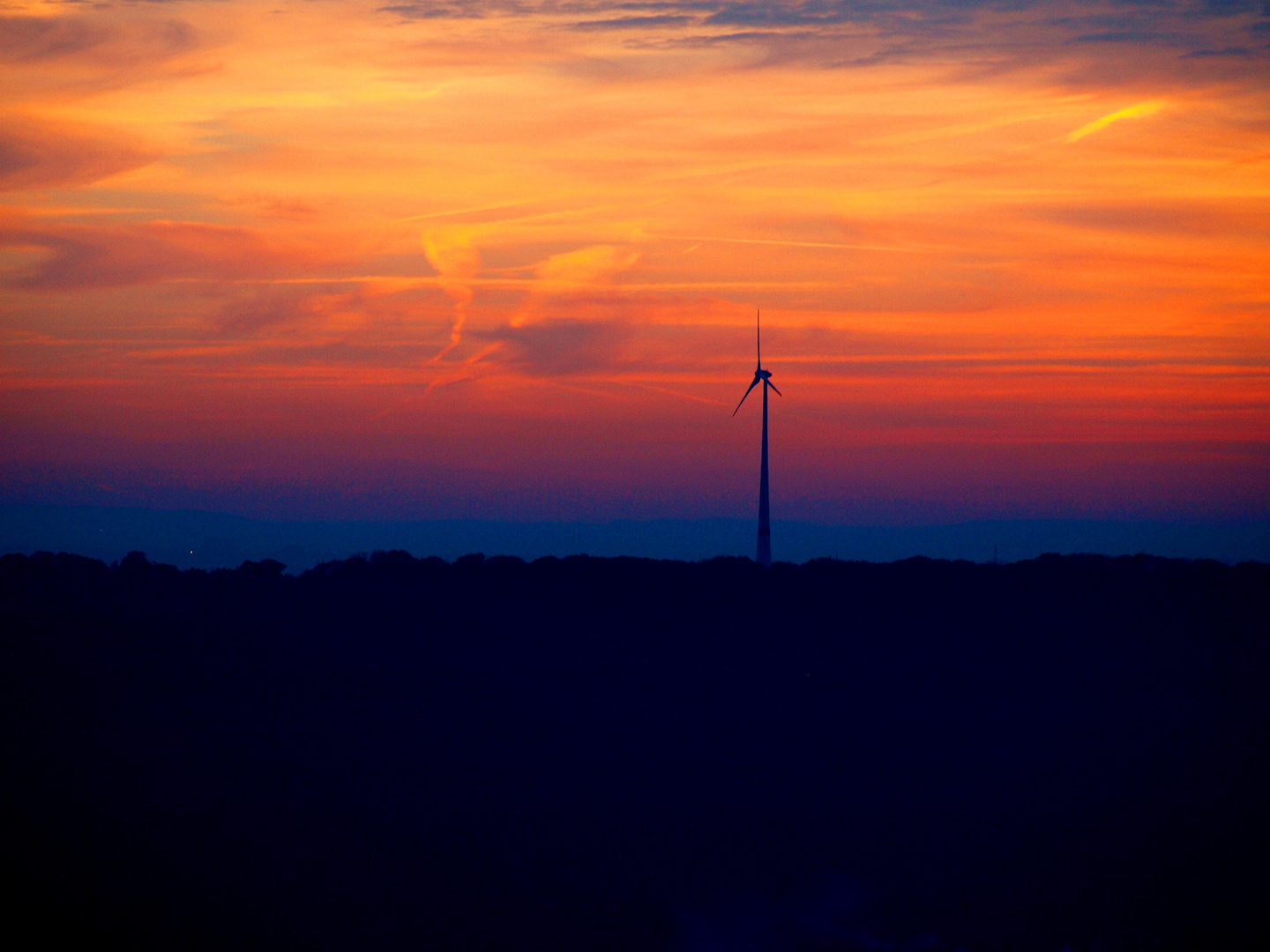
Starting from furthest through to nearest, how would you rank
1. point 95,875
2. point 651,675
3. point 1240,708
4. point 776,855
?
1. point 651,675
2. point 1240,708
3. point 776,855
4. point 95,875

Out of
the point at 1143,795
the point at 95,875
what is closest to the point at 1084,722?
the point at 1143,795

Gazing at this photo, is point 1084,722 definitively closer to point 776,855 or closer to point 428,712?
point 776,855

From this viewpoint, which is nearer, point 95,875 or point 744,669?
point 95,875

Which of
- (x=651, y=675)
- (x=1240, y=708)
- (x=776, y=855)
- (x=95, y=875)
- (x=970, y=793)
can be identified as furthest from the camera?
(x=651, y=675)

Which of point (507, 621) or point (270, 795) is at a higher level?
point (507, 621)

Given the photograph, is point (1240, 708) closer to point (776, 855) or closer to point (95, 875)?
point (776, 855)

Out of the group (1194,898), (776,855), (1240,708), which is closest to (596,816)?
(776,855)
